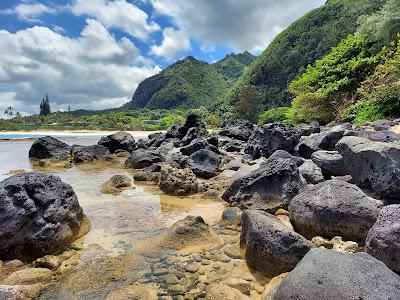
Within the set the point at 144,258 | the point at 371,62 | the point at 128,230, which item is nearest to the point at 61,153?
the point at 128,230

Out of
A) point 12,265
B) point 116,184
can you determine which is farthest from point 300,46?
point 12,265

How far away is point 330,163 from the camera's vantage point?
10.1 meters

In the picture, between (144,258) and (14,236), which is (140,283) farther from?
(14,236)

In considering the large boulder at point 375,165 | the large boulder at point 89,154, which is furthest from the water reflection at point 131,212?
the large boulder at point 89,154

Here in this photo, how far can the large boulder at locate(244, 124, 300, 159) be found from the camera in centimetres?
1647

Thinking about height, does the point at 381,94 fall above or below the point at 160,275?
above

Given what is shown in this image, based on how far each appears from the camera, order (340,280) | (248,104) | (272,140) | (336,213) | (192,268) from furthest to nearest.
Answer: (248,104) < (272,140) < (336,213) < (192,268) < (340,280)

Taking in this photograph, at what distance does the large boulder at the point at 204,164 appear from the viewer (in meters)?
15.0

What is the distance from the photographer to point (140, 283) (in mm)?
5625

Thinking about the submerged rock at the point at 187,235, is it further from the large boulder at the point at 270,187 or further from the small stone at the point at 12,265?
the small stone at the point at 12,265

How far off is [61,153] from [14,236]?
61.9ft

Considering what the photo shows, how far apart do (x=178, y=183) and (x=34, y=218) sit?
5.76 meters

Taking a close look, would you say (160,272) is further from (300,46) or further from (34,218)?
(300,46)

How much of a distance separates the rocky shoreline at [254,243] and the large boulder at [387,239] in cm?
1
